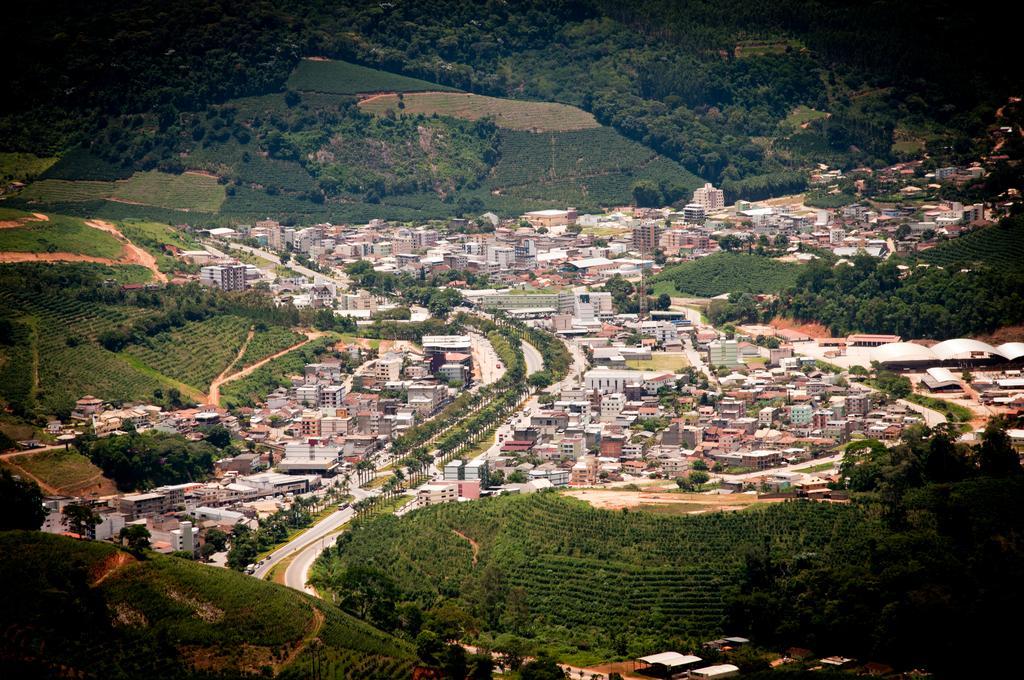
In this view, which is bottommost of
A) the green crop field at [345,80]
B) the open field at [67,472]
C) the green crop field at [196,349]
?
the open field at [67,472]

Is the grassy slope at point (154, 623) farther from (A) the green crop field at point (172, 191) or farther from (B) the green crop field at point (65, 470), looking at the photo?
(A) the green crop field at point (172, 191)

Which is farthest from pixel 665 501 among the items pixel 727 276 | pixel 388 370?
pixel 727 276

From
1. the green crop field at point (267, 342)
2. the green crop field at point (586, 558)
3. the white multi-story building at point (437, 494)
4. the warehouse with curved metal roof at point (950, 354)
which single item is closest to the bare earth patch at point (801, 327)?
the warehouse with curved metal roof at point (950, 354)

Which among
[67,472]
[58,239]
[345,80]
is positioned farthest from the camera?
[345,80]

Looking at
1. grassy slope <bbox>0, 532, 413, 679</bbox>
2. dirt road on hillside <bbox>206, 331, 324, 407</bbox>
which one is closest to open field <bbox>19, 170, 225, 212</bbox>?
dirt road on hillside <bbox>206, 331, 324, 407</bbox>

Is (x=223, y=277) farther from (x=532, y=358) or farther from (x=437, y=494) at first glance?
(x=437, y=494)

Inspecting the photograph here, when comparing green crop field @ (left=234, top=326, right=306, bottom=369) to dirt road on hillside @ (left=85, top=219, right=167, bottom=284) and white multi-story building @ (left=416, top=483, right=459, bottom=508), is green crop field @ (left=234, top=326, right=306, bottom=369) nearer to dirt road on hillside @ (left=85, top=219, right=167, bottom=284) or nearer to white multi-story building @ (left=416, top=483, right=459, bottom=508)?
dirt road on hillside @ (left=85, top=219, right=167, bottom=284)
